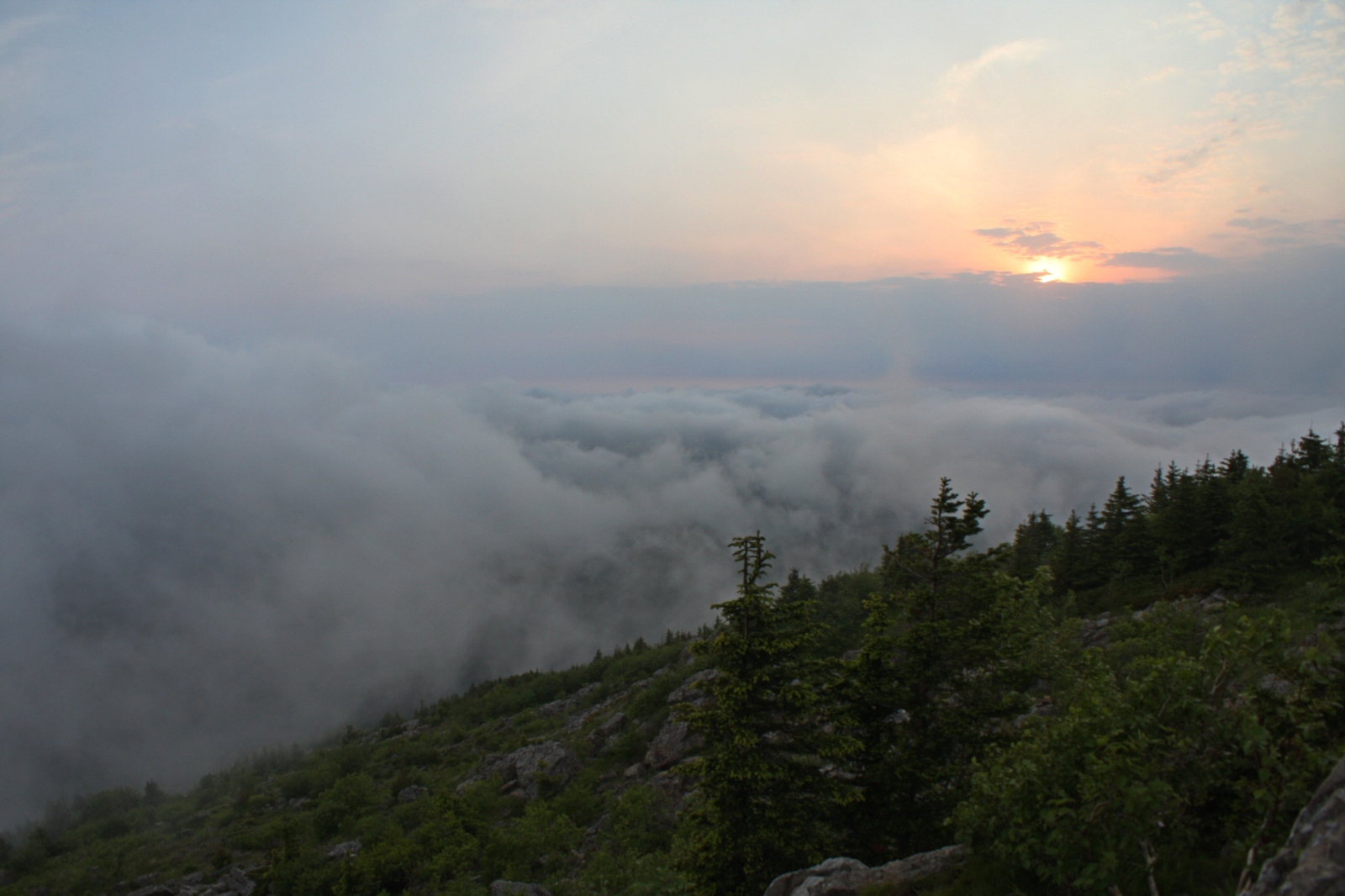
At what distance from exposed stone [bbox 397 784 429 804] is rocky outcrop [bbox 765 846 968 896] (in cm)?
4676

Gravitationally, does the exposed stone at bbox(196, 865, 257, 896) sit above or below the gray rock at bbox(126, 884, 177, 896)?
above

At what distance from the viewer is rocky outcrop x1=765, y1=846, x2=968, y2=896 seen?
11516mm

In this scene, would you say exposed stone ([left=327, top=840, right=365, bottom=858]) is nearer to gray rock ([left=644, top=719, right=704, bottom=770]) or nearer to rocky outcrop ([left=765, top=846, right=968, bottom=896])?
gray rock ([left=644, top=719, right=704, bottom=770])

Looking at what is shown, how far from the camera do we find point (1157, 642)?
A: 15.5m

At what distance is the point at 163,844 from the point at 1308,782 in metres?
78.7

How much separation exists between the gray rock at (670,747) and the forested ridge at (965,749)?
0.28 m

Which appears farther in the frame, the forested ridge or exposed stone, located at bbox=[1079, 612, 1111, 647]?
exposed stone, located at bbox=[1079, 612, 1111, 647]

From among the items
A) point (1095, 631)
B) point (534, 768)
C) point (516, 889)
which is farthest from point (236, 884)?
point (1095, 631)

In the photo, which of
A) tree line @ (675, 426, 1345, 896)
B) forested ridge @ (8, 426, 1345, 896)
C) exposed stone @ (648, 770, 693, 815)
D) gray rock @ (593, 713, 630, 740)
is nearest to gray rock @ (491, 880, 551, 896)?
forested ridge @ (8, 426, 1345, 896)

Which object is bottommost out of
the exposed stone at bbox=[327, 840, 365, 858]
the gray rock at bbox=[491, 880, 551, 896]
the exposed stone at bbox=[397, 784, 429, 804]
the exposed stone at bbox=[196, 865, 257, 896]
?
the exposed stone at bbox=[397, 784, 429, 804]

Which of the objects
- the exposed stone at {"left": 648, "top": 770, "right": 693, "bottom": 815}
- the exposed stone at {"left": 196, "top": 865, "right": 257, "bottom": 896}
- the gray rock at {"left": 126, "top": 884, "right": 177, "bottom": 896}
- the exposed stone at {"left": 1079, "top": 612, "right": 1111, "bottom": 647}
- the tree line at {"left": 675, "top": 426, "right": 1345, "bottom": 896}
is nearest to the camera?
the tree line at {"left": 675, "top": 426, "right": 1345, "bottom": 896}

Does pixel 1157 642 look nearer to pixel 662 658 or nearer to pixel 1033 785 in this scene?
pixel 1033 785

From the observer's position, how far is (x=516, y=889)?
24.8 meters

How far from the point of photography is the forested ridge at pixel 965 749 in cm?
761
